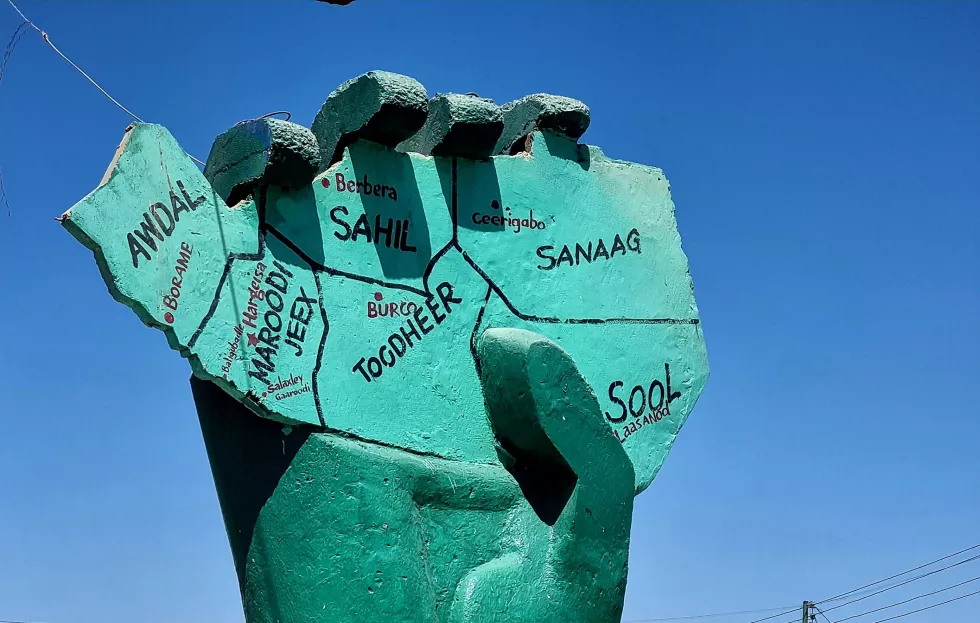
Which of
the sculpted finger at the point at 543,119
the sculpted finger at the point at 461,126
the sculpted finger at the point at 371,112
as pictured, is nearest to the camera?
the sculpted finger at the point at 371,112

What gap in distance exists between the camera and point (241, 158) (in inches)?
170

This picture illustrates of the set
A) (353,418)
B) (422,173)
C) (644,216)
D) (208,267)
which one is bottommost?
(353,418)

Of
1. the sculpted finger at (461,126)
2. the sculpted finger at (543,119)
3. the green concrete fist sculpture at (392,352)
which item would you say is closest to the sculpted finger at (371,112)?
the green concrete fist sculpture at (392,352)

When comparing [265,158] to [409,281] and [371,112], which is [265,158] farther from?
[409,281]

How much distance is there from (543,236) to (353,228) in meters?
0.85

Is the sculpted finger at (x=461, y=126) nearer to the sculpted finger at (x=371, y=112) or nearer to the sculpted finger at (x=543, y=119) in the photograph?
the sculpted finger at (x=371, y=112)

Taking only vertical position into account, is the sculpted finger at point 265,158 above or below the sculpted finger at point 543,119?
below

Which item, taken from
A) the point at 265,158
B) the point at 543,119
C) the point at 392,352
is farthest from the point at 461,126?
Answer: the point at 392,352

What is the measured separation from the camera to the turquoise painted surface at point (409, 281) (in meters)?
4.05

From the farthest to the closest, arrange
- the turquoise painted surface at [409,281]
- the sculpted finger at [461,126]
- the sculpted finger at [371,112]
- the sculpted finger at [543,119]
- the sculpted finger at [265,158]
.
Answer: the sculpted finger at [543,119] → the sculpted finger at [461,126] → the sculpted finger at [371,112] → the sculpted finger at [265,158] → the turquoise painted surface at [409,281]

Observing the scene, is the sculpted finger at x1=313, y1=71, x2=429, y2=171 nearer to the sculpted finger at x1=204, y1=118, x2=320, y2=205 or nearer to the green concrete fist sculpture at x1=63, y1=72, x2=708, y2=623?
the green concrete fist sculpture at x1=63, y1=72, x2=708, y2=623

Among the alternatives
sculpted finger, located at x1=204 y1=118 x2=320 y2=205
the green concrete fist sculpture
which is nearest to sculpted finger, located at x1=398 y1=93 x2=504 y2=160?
the green concrete fist sculpture

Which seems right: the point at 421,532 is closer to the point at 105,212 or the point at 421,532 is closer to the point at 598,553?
the point at 598,553

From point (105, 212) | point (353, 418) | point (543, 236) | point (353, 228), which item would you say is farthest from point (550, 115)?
point (105, 212)
